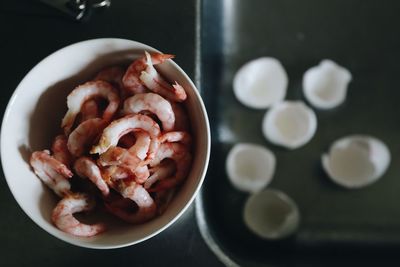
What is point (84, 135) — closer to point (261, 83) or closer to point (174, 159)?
point (174, 159)

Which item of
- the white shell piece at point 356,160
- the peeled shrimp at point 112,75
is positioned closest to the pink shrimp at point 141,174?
the peeled shrimp at point 112,75

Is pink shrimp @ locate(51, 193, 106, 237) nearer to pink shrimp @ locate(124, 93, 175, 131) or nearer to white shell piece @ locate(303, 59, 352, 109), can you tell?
pink shrimp @ locate(124, 93, 175, 131)

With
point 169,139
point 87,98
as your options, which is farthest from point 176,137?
point 87,98

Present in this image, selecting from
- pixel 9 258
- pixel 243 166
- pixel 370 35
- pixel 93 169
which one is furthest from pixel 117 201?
pixel 370 35

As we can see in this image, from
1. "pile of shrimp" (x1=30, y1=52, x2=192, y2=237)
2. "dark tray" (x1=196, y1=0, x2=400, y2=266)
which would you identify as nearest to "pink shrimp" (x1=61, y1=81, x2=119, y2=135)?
"pile of shrimp" (x1=30, y1=52, x2=192, y2=237)

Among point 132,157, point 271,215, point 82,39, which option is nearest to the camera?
point 132,157
